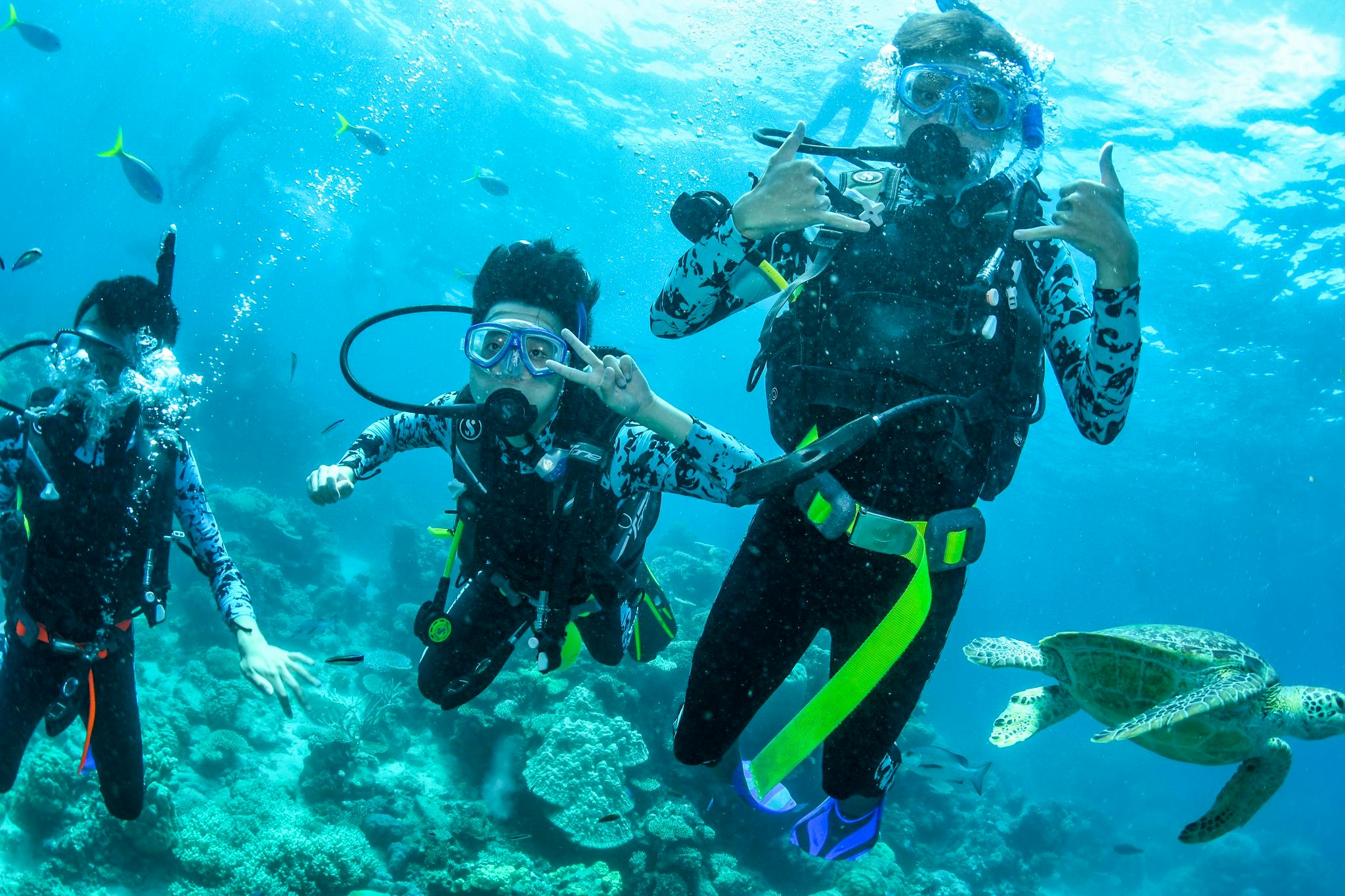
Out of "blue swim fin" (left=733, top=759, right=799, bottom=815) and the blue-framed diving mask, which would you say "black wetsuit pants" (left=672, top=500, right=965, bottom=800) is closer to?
"blue swim fin" (left=733, top=759, right=799, bottom=815)

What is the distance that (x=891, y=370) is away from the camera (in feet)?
8.50

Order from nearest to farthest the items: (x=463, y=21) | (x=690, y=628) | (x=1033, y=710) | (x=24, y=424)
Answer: (x=24, y=424)
(x=1033, y=710)
(x=690, y=628)
(x=463, y=21)

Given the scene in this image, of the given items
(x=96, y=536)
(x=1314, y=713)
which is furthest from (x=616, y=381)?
(x=1314, y=713)

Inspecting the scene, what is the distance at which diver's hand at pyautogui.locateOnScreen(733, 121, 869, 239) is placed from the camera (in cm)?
251

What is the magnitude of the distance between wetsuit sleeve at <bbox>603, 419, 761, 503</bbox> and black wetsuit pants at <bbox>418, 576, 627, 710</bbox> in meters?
0.98

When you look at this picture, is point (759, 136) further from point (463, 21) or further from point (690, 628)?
point (463, 21)

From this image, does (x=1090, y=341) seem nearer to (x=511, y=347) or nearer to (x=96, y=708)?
(x=511, y=347)

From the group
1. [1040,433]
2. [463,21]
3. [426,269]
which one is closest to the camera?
[463,21]

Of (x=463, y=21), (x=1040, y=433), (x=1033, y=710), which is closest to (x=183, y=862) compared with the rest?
(x=1033, y=710)

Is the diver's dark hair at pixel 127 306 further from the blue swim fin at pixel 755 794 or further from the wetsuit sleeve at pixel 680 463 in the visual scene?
the blue swim fin at pixel 755 794

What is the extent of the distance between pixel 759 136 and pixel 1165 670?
14.1 ft

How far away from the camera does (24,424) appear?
3855 millimetres

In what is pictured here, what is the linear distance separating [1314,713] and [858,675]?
130 inches

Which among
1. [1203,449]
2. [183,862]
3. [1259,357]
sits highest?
[1203,449]
